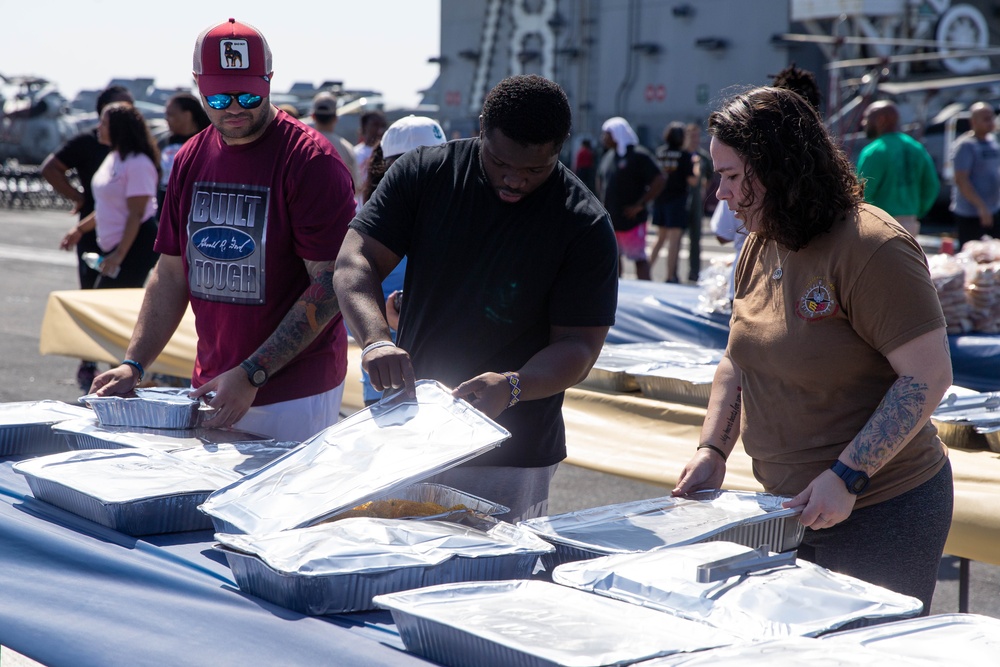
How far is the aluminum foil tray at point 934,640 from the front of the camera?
45.3 inches

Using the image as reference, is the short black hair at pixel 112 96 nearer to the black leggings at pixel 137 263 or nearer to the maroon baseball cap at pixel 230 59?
the black leggings at pixel 137 263

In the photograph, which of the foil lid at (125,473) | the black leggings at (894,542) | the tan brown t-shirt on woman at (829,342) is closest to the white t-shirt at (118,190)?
the foil lid at (125,473)

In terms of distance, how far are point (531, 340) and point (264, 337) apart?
2.47 feet

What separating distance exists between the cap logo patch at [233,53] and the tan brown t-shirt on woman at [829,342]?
46.7 inches

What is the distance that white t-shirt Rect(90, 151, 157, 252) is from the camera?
17.7 ft

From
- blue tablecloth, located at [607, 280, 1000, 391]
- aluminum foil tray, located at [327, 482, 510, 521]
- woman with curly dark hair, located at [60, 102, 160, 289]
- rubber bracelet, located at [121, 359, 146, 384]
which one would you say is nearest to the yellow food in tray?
aluminum foil tray, located at [327, 482, 510, 521]

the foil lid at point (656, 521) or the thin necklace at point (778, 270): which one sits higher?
the thin necklace at point (778, 270)

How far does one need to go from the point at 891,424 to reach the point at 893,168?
5.15 m

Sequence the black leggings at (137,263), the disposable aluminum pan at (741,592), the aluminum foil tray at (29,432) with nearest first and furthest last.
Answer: the disposable aluminum pan at (741,592), the aluminum foil tray at (29,432), the black leggings at (137,263)

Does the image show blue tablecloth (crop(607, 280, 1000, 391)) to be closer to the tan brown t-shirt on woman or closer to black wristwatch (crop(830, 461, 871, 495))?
the tan brown t-shirt on woman

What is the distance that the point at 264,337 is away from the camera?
2523 mm

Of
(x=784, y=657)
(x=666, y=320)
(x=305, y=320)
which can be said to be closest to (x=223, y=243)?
(x=305, y=320)

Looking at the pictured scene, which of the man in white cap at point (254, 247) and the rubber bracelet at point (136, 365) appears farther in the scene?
the rubber bracelet at point (136, 365)

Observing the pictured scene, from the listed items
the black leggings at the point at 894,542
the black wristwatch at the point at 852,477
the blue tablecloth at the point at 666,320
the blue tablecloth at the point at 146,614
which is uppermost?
the black wristwatch at the point at 852,477
